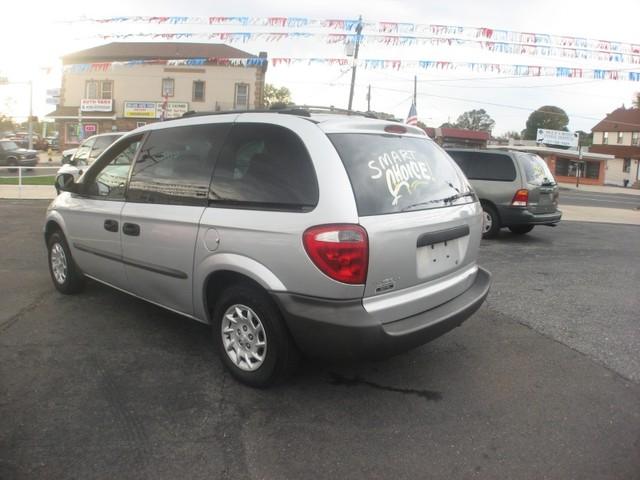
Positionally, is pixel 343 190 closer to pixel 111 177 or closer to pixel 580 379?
pixel 580 379

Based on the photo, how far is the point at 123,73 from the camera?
123ft

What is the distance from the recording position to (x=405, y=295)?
303 cm

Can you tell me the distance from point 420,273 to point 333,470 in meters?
1.22

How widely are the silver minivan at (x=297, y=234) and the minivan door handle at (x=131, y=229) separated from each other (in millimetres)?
24

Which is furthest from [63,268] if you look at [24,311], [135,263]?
[135,263]

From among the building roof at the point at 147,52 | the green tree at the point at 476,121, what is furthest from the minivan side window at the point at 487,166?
the green tree at the point at 476,121

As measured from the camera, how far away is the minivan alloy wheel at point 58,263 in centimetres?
500

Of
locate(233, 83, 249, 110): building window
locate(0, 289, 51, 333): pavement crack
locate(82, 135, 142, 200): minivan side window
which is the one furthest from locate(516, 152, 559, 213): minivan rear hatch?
locate(233, 83, 249, 110): building window

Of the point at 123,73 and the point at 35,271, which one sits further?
the point at 123,73

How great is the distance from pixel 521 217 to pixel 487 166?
45.6 inches

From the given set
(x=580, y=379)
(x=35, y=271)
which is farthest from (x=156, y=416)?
(x=35, y=271)

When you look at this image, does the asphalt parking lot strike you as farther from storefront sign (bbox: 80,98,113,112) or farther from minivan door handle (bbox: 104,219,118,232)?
storefront sign (bbox: 80,98,113,112)

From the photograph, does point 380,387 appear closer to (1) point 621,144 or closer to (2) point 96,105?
(2) point 96,105

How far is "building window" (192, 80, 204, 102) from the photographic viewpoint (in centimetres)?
3688
